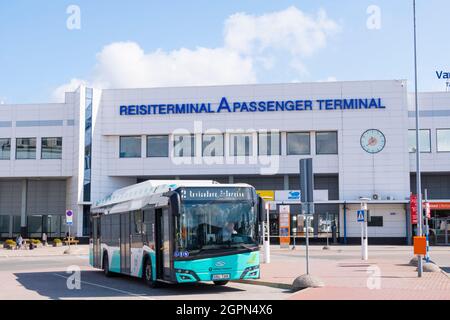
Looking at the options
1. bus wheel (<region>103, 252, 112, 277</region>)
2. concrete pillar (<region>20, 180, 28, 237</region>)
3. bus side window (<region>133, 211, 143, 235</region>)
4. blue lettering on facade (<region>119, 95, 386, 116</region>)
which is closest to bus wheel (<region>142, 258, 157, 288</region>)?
bus side window (<region>133, 211, 143, 235</region>)

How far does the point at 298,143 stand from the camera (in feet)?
179

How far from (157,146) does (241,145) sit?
7471 millimetres

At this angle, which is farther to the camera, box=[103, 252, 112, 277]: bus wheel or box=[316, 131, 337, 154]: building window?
box=[316, 131, 337, 154]: building window

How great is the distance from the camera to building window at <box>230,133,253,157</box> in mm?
54438

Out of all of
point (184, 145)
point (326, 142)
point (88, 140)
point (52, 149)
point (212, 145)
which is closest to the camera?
point (326, 142)

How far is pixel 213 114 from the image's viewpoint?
5491cm

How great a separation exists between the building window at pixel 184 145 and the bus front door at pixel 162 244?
37376 millimetres

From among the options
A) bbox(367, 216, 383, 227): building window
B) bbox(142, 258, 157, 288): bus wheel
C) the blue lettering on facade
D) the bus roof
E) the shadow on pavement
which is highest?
the blue lettering on facade

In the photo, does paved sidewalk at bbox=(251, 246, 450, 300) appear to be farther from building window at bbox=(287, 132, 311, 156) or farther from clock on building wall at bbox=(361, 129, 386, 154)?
building window at bbox=(287, 132, 311, 156)

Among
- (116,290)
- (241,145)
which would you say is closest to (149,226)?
(116,290)

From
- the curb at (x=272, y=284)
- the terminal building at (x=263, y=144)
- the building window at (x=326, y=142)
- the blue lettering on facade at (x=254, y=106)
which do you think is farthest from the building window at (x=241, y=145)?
the curb at (x=272, y=284)

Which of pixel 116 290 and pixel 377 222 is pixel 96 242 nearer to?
pixel 116 290

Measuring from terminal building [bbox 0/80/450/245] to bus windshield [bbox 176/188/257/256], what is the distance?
115 ft

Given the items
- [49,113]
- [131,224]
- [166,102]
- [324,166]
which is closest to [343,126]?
[324,166]
